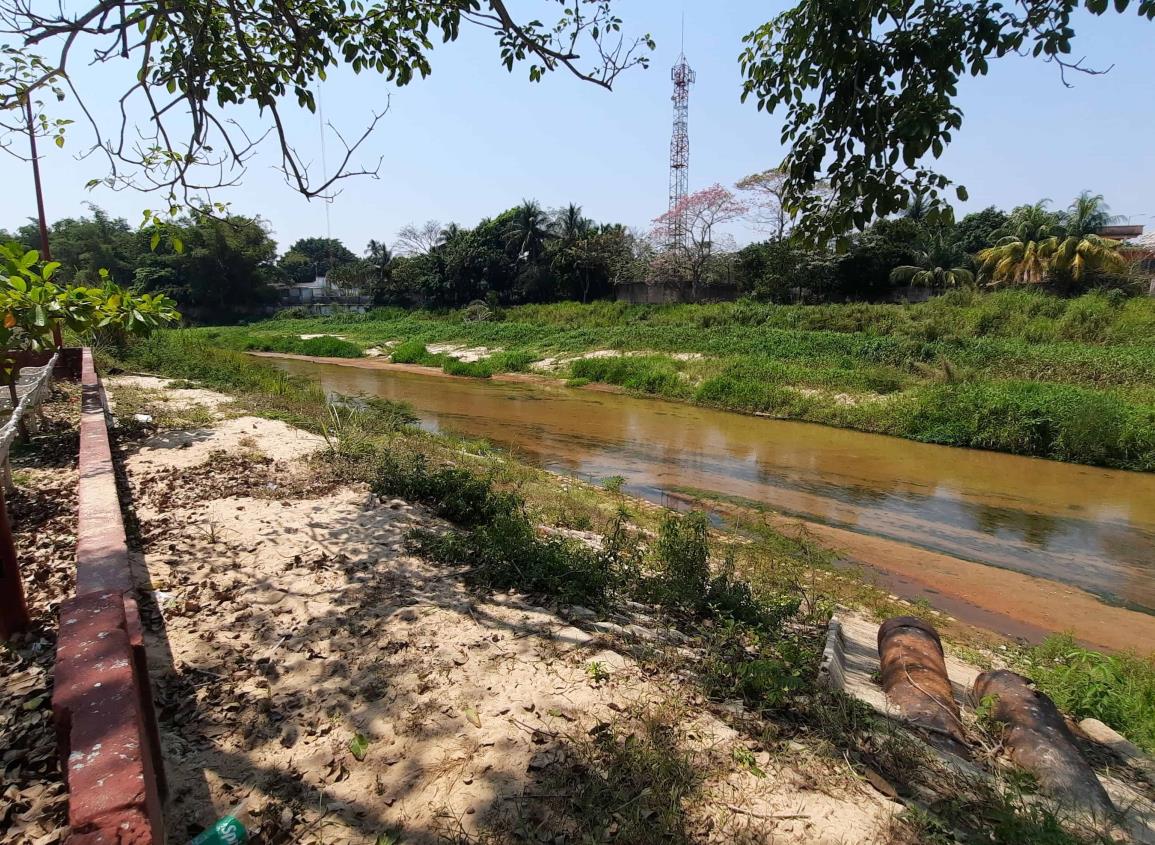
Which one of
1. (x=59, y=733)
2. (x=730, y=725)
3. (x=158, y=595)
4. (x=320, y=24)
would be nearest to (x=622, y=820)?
(x=730, y=725)

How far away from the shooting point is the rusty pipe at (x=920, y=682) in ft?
10.6

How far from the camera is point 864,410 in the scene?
16.1 metres

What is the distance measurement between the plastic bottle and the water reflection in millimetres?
8384

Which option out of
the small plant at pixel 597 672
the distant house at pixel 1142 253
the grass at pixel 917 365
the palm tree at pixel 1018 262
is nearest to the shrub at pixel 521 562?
the small plant at pixel 597 672

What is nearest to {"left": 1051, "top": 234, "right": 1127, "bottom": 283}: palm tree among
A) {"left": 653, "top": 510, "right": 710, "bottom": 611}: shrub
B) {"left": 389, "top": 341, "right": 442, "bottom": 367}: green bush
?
{"left": 389, "top": 341, "right": 442, "bottom": 367}: green bush

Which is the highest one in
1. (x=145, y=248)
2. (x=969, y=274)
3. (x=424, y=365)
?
(x=145, y=248)

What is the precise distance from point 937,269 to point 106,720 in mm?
32886

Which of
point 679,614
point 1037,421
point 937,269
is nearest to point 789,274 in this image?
point 937,269

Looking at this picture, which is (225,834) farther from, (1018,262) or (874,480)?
(1018,262)

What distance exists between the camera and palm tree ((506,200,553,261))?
Answer: 41.6 meters

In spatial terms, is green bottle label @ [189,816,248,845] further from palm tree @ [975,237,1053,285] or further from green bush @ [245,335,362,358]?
green bush @ [245,335,362,358]

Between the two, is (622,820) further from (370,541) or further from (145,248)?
(145,248)

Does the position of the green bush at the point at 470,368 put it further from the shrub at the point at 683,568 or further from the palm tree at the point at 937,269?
the shrub at the point at 683,568

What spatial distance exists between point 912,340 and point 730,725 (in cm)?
1933
